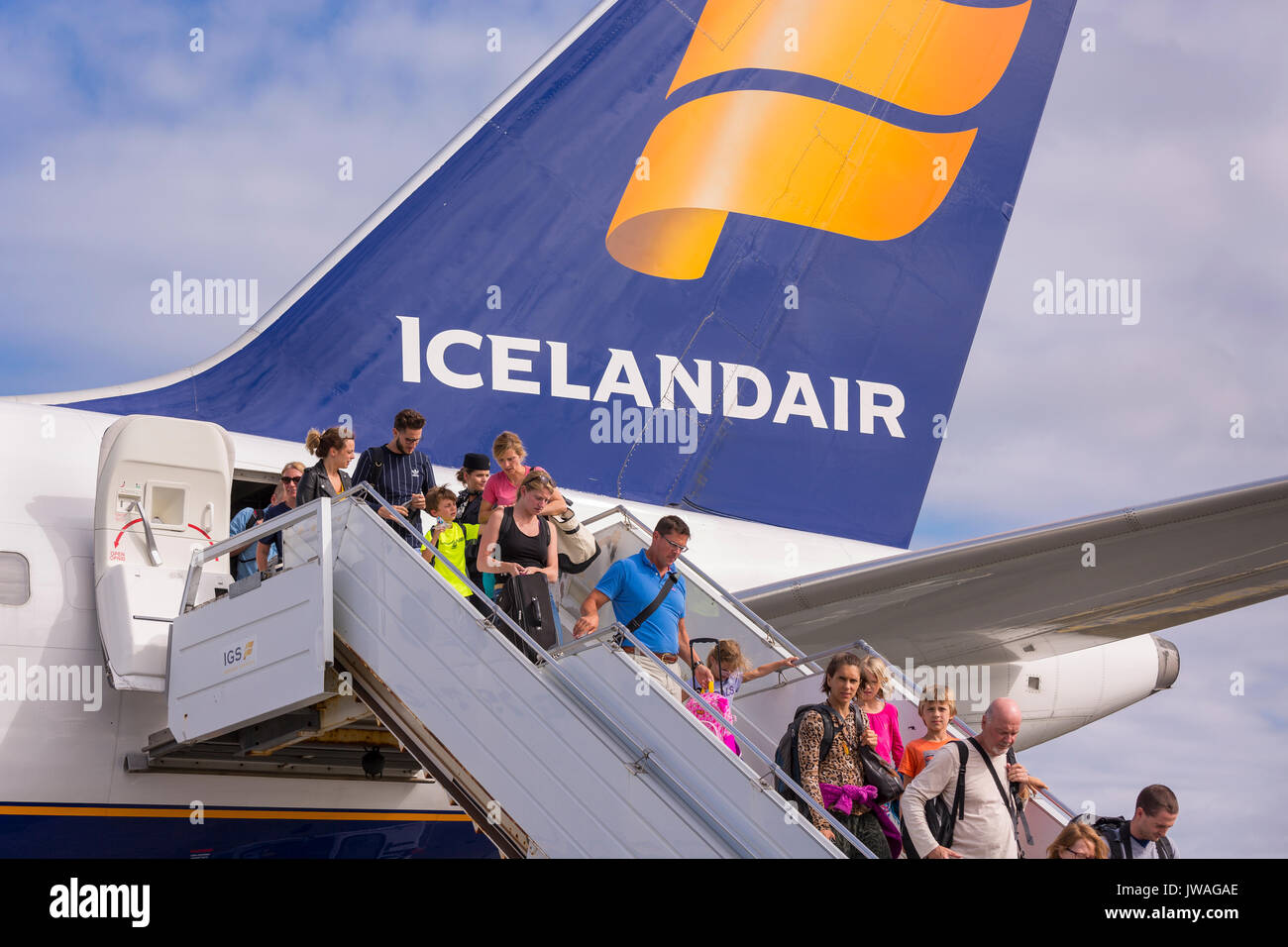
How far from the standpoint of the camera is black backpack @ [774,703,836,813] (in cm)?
631

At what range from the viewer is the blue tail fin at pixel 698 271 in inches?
424

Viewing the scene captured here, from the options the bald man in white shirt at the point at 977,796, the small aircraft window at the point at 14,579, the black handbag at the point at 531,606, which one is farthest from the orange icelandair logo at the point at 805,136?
the bald man in white shirt at the point at 977,796

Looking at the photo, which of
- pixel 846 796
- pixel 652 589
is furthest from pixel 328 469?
pixel 846 796

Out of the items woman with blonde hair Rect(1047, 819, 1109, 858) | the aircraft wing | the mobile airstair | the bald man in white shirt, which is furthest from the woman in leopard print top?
the aircraft wing

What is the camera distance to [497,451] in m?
8.30

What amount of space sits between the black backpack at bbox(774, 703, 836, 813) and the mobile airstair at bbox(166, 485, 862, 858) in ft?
0.53

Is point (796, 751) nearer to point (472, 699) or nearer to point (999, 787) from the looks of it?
point (999, 787)

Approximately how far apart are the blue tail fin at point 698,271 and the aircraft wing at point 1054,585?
2.31 meters

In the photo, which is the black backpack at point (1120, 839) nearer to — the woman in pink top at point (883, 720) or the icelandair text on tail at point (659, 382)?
the woman in pink top at point (883, 720)

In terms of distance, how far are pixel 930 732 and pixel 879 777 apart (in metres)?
1.10

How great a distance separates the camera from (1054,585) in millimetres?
9180

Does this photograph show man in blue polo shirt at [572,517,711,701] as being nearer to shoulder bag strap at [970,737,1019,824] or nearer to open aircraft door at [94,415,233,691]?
shoulder bag strap at [970,737,1019,824]
